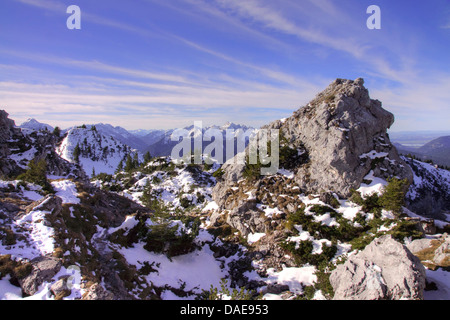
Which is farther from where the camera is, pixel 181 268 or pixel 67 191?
pixel 67 191

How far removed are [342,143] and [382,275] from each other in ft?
66.9

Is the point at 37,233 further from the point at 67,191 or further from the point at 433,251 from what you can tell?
the point at 433,251

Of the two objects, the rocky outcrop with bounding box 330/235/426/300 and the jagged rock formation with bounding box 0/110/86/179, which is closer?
the rocky outcrop with bounding box 330/235/426/300

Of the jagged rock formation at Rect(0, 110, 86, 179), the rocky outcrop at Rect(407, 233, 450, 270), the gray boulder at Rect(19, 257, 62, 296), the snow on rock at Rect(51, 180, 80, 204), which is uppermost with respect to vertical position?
the jagged rock formation at Rect(0, 110, 86, 179)

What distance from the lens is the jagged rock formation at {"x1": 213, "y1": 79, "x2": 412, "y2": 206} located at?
96.9ft

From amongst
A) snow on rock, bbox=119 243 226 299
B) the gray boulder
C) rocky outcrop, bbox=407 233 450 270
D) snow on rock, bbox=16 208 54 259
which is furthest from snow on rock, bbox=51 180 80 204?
rocky outcrop, bbox=407 233 450 270

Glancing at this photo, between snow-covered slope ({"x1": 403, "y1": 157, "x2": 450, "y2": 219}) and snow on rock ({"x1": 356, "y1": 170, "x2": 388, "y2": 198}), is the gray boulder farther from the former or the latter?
snow-covered slope ({"x1": 403, "y1": 157, "x2": 450, "y2": 219})

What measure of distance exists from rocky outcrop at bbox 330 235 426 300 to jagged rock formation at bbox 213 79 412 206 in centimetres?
1387

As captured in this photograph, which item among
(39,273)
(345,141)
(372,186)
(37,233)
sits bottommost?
(39,273)

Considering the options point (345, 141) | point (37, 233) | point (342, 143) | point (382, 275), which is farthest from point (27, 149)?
point (382, 275)

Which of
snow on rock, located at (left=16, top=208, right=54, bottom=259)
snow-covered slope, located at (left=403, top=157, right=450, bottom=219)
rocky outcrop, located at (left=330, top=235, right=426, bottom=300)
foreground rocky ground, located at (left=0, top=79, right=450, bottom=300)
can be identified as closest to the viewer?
rocky outcrop, located at (left=330, top=235, right=426, bottom=300)

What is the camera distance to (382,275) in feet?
45.8

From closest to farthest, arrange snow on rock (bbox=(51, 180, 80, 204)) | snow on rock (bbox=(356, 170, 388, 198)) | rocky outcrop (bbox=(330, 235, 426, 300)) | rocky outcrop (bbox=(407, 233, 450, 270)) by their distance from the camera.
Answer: rocky outcrop (bbox=(330, 235, 426, 300)), rocky outcrop (bbox=(407, 233, 450, 270)), snow on rock (bbox=(51, 180, 80, 204)), snow on rock (bbox=(356, 170, 388, 198))

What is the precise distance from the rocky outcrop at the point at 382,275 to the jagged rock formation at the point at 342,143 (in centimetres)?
1387
